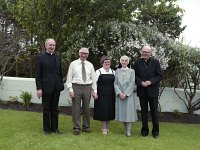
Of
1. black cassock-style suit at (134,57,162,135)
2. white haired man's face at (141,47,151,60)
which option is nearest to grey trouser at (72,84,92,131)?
black cassock-style suit at (134,57,162,135)

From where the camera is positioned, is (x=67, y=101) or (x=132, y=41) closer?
(x=132, y=41)

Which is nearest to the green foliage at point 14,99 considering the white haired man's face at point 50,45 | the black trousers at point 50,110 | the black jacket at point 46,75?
the black trousers at point 50,110

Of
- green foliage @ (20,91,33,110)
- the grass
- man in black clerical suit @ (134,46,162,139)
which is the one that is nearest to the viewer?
the grass

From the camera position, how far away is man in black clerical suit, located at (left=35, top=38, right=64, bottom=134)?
814 centimetres

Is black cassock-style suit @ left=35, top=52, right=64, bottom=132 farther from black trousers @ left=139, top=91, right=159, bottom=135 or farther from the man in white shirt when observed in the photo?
black trousers @ left=139, top=91, right=159, bottom=135

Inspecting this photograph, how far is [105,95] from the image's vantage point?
8555 millimetres

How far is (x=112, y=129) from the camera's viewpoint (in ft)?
30.8

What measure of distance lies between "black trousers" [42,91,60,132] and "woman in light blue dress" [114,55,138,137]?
4.41ft

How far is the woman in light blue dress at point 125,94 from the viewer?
844cm

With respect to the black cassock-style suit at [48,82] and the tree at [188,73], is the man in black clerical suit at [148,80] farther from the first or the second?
the tree at [188,73]

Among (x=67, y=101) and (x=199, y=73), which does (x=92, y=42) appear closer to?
(x=67, y=101)

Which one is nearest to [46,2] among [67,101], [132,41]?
[132,41]

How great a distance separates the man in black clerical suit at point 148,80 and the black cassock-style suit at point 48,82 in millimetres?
1770

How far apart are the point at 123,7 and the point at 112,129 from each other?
14.1 feet
